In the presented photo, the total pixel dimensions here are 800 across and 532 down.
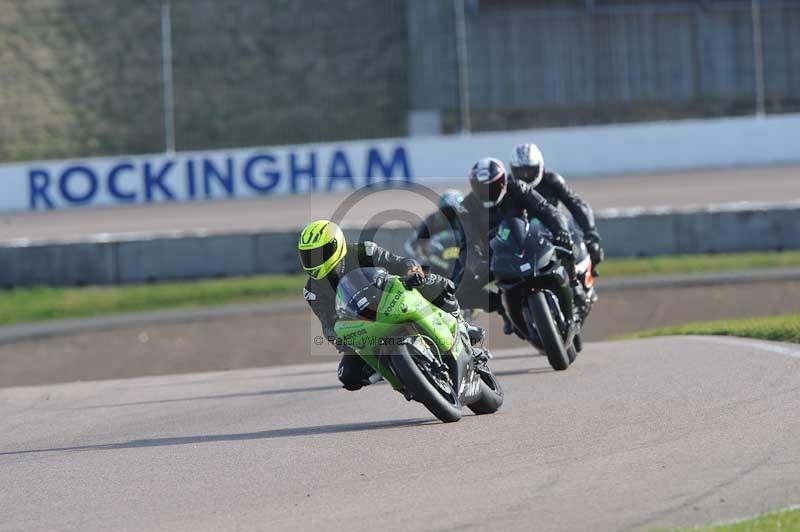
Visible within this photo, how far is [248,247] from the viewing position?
20953 millimetres

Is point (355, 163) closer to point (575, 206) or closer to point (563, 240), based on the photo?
point (575, 206)

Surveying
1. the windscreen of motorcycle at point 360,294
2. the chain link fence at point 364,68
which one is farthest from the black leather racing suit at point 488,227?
the chain link fence at point 364,68

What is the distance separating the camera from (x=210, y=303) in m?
19.7

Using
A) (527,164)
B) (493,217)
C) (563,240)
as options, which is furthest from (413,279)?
(527,164)

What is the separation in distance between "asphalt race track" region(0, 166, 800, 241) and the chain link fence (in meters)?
3.59

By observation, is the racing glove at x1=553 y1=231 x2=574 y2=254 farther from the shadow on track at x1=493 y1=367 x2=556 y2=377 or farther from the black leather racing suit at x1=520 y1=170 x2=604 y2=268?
the shadow on track at x1=493 y1=367 x2=556 y2=377

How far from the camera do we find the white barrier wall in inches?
1067

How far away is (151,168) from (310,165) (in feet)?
11.1

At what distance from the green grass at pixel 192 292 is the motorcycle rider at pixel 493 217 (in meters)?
9.61

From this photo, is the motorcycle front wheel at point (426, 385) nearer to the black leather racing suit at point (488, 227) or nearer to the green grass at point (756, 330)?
the black leather racing suit at point (488, 227)

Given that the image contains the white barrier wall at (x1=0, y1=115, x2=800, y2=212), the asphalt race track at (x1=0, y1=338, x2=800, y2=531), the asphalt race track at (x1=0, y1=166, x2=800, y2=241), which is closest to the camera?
the asphalt race track at (x1=0, y1=338, x2=800, y2=531)

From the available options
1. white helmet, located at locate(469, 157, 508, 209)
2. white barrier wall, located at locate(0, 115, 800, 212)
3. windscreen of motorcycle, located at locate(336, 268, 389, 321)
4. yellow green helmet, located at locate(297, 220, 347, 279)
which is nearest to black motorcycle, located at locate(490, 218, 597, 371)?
white helmet, located at locate(469, 157, 508, 209)

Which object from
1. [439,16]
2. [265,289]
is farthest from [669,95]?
[265,289]

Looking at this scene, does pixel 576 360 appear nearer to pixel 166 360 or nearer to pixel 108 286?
pixel 166 360
